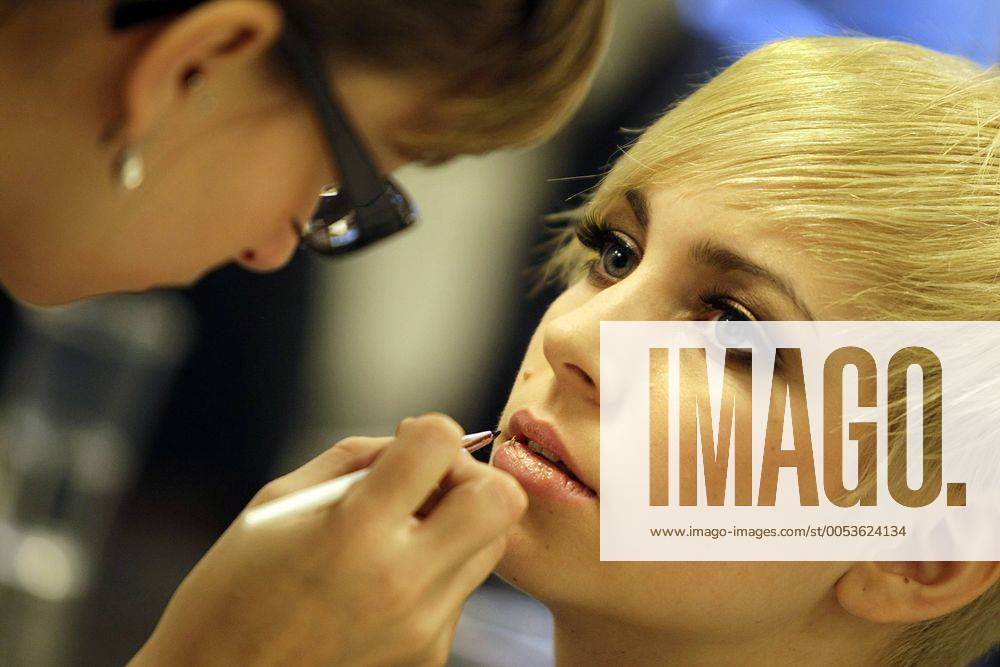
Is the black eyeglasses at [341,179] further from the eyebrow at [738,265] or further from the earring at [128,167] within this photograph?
the eyebrow at [738,265]

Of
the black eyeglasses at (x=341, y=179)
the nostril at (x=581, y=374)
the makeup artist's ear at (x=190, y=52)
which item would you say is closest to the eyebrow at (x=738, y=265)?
the nostril at (x=581, y=374)

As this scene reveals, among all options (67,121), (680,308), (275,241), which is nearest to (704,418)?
(680,308)

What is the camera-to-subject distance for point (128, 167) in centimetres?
47

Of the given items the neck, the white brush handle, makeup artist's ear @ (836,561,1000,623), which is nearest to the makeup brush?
the white brush handle

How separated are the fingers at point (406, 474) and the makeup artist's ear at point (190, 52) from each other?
20 centimetres

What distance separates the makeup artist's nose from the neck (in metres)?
0.16

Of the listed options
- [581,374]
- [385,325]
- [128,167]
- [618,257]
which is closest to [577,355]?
[581,374]

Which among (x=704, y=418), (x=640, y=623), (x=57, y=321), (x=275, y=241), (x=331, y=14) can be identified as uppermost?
(x=331, y=14)

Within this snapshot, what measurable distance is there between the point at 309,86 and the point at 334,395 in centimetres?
41

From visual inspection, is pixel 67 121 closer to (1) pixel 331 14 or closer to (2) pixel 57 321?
(1) pixel 331 14

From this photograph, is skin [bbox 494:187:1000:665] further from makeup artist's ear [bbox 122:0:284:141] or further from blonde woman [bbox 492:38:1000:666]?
makeup artist's ear [bbox 122:0:284:141]

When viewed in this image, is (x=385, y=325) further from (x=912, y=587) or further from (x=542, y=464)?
(x=912, y=587)

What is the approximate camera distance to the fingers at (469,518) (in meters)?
0.58

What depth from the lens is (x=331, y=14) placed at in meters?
0.47
